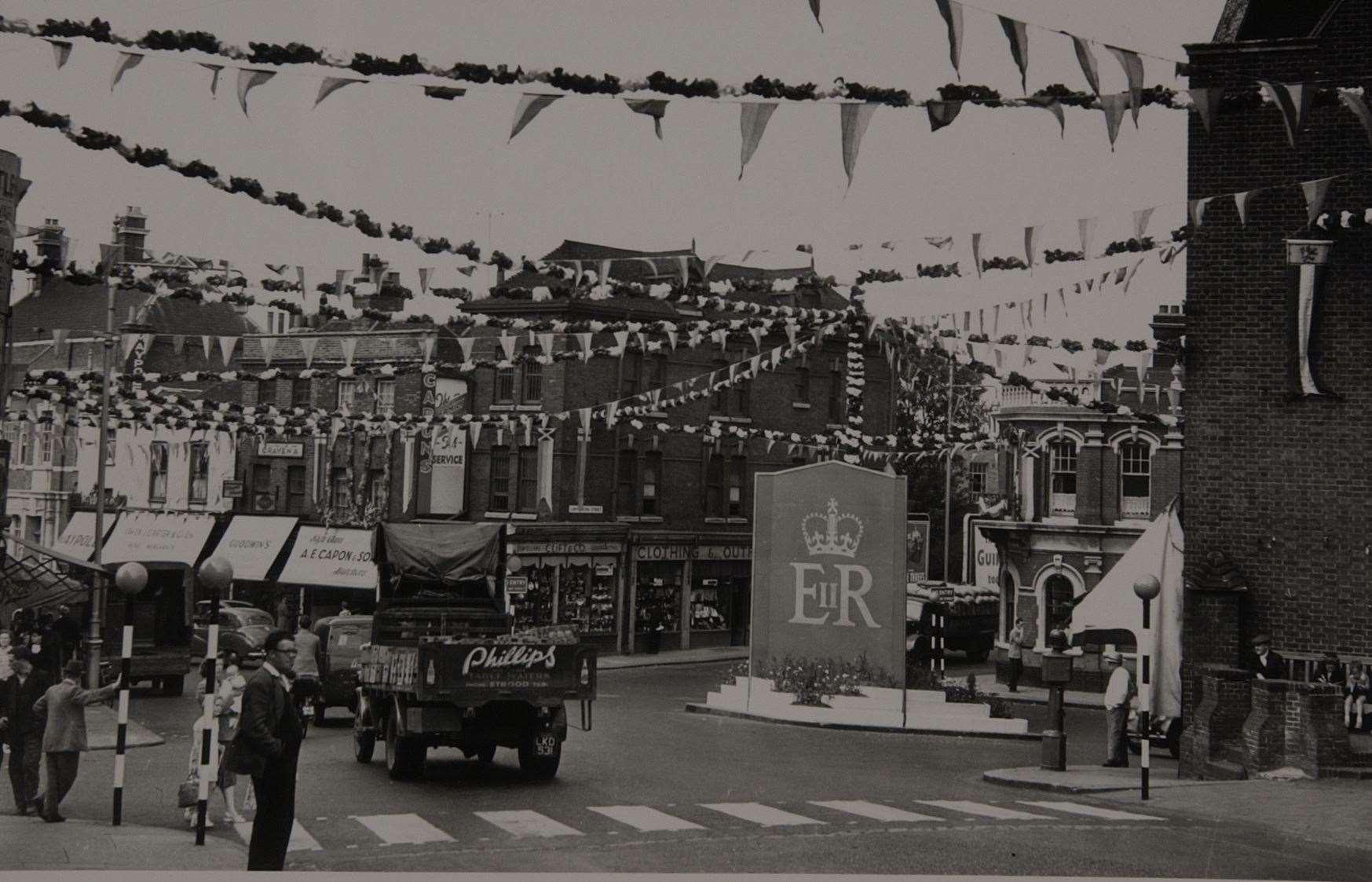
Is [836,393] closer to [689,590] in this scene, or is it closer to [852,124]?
[689,590]

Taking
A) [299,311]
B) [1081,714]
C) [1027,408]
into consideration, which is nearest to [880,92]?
[299,311]

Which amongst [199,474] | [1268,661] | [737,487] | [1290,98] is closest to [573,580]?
[737,487]

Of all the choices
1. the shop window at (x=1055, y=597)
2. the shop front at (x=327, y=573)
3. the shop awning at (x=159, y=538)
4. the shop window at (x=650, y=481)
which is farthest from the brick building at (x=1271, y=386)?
the shop window at (x=650, y=481)

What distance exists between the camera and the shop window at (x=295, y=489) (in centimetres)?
4353

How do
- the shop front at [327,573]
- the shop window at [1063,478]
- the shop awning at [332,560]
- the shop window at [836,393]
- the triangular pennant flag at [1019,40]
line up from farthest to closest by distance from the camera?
1. the shop window at [836,393]
2. the shop window at [1063,478]
3. the shop front at [327,573]
4. the shop awning at [332,560]
5. the triangular pennant flag at [1019,40]

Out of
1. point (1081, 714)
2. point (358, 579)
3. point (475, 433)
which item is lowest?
point (1081, 714)

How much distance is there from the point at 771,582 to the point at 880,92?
14.7 metres

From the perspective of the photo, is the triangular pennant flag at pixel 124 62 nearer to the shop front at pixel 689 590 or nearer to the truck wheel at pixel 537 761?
the truck wheel at pixel 537 761

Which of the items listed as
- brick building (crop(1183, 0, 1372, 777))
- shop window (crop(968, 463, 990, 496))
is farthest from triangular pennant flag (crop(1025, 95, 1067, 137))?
shop window (crop(968, 463, 990, 496))

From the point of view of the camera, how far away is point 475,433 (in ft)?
114

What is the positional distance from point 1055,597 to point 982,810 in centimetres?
2730

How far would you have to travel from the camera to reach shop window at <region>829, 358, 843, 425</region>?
45.0m

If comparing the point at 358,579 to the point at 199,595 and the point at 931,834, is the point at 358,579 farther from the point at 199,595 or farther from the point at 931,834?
the point at 931,834

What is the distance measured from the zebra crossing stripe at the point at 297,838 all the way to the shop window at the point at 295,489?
3057 centimetres
